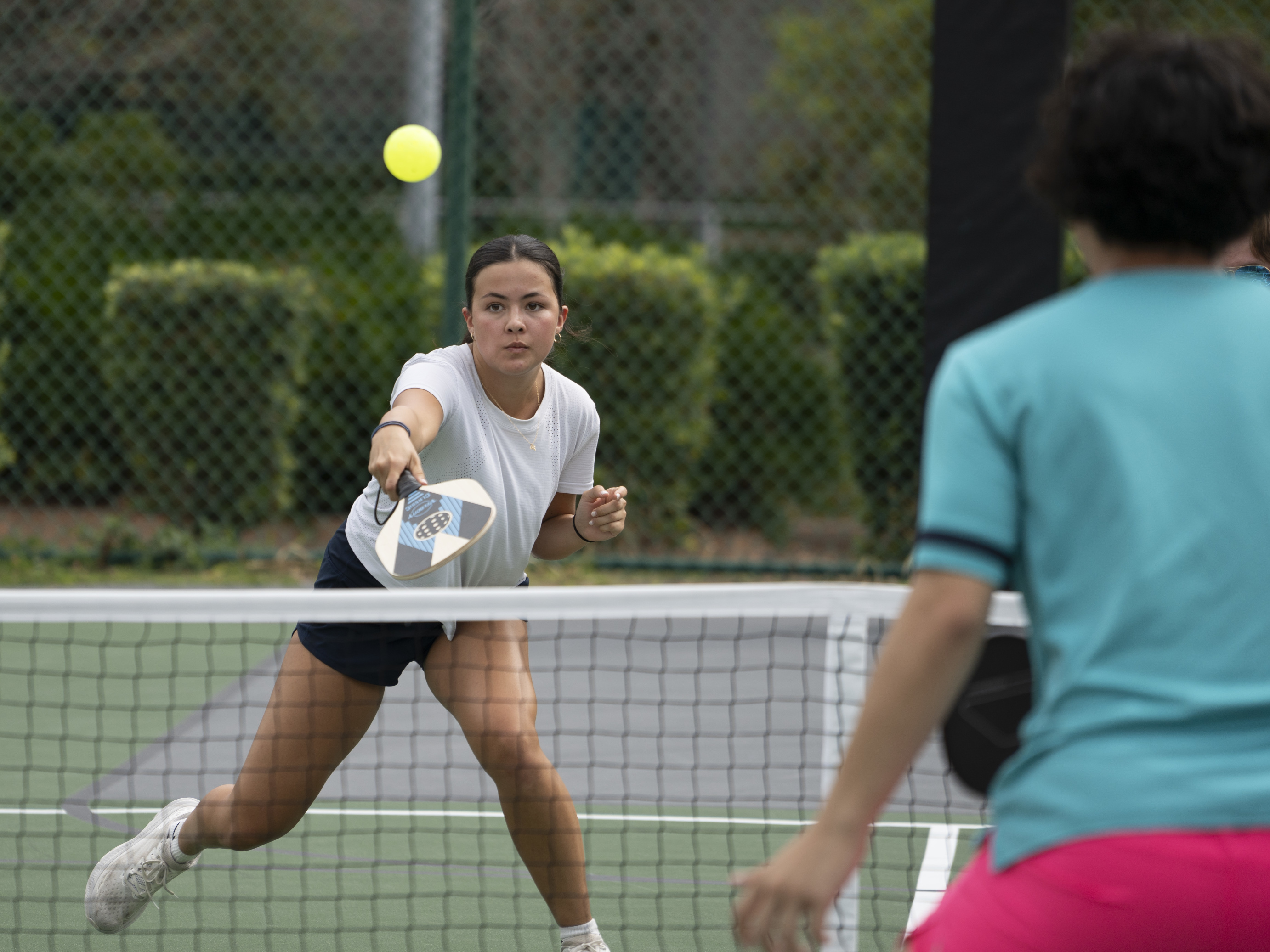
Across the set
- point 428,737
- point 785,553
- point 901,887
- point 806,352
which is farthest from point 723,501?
point 901,887

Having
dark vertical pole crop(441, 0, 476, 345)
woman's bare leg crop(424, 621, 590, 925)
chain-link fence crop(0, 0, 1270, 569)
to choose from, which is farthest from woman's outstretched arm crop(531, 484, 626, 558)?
dark vertical pole crop(441, 0, 476, 345)

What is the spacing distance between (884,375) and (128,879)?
214 inches

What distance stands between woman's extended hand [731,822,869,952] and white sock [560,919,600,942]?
153 cm

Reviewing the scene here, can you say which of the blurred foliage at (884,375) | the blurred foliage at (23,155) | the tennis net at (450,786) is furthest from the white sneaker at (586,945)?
the blurred foliage at (23,155)

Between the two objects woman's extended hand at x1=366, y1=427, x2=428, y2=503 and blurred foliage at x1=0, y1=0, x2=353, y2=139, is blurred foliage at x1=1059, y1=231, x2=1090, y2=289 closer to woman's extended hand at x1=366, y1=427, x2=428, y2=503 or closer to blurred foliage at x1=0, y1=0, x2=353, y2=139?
blurred foliage at x1=0, y1=0, x2=353, y2=139

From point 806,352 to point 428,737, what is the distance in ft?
13.2

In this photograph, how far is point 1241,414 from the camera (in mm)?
1282

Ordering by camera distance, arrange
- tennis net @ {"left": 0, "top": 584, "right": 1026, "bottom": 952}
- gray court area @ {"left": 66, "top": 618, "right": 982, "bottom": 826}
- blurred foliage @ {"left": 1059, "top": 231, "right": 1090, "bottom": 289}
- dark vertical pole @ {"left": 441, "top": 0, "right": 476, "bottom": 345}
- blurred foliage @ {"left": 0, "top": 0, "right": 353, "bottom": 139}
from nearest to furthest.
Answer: tennis net @ {"left": 0, "top": 584, "right": 1026, "bottom": 952} < gray court area @ {"left": 66, "top": 618, "right": 982, "bottom": 826} < dark vertical pole @ {"left": 441, "top": 0, "right": 476, "bottom": 345} < blurred foliage @ {"left": 1059, "top": 231, "right": 1090, "bottom": 289} < blurred foliage @ {"left": 0, "top": 0, "right": 353, "bottom": 139}

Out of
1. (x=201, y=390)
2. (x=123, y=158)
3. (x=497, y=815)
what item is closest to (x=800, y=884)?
(x=497, y=815)

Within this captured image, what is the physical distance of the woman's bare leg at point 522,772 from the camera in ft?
8.97

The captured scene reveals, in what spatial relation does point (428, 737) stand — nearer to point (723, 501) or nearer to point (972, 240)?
point (972, 240)

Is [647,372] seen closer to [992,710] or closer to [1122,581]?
[992,710]

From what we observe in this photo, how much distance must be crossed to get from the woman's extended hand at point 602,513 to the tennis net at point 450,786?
1.06 ft

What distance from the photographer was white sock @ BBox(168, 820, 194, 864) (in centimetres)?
300
